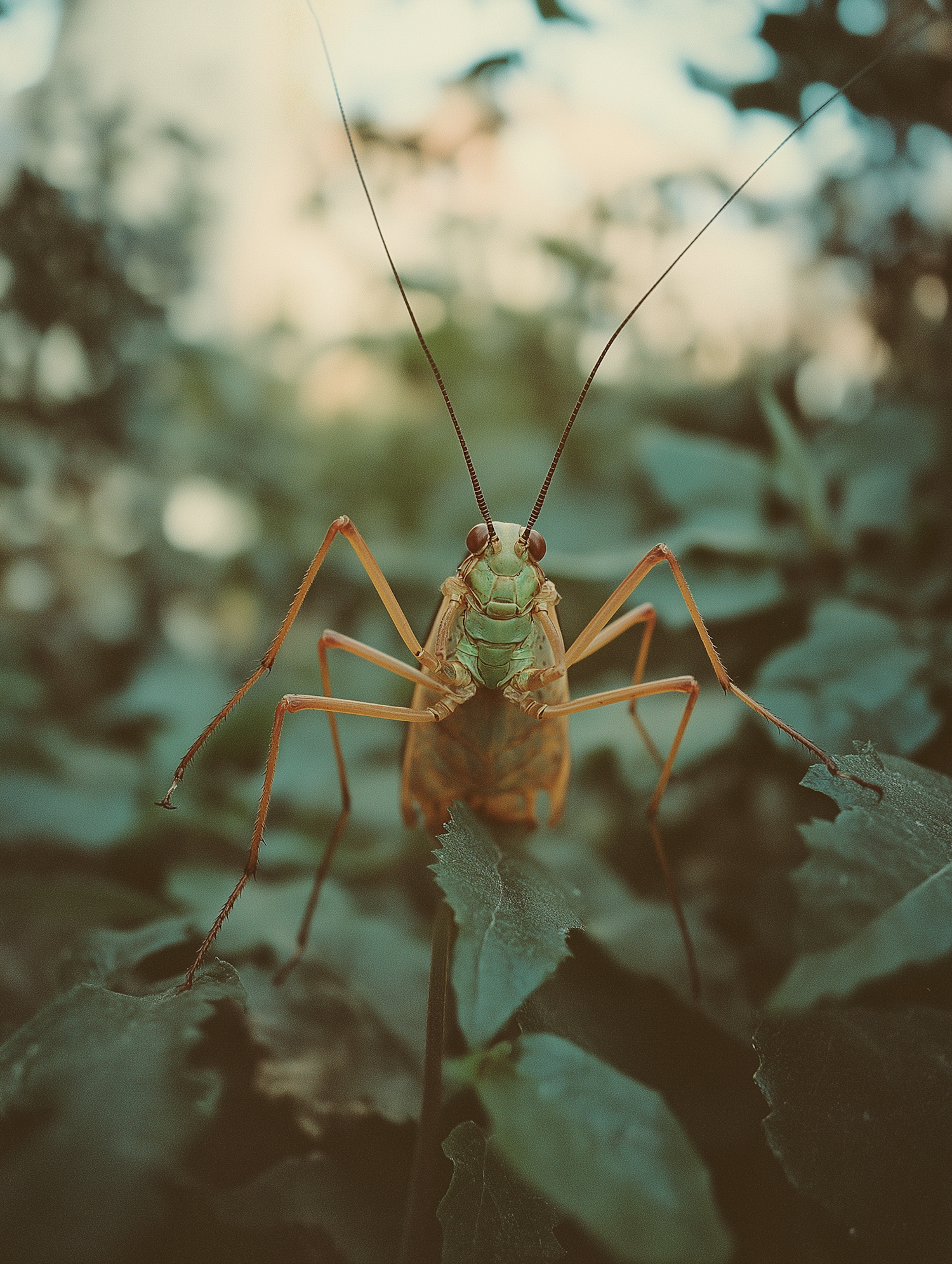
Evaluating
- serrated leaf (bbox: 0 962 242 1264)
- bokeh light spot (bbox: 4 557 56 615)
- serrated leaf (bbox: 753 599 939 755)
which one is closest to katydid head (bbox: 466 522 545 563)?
serrated leaf (bbox: 753 599 939 755)

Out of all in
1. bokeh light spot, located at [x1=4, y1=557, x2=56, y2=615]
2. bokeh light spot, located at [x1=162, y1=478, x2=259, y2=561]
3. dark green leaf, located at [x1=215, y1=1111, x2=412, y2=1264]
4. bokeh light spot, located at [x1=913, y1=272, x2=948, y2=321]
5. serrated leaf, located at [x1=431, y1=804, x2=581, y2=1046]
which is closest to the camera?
serrated leaf, located at [x1=431, y1=804, x2=581, y2=1046]

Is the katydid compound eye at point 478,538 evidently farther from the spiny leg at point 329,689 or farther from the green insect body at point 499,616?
the spiny leg at point 329,689

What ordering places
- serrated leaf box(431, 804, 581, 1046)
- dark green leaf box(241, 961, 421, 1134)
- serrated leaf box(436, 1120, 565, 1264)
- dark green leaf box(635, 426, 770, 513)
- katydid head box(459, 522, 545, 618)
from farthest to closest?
dark green leaf box(635, 426, 770, 513)
katydid head box(459, 522, 545, 618)
dark green leaf box(241, 961, 421, 1134)
serrated leaf box(436, 1120, 565, 1264)
serrated leaf box(431, 804, 581, 1046)

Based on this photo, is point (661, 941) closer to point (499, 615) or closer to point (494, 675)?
point (494, 675)

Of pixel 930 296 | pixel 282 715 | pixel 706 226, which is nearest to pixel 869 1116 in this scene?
pixel 282 715

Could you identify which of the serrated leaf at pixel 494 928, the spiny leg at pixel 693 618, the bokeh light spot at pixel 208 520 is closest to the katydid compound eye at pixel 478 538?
the spiny leg at pixel 693 618

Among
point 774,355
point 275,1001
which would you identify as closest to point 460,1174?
point 275,1001

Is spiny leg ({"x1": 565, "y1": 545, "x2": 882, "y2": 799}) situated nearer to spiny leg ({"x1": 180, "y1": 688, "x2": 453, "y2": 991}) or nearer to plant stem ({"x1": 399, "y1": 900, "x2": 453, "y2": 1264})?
spiny leg ({"x1": 180, "y1": 688, "x2": 453, "y2": 991})
